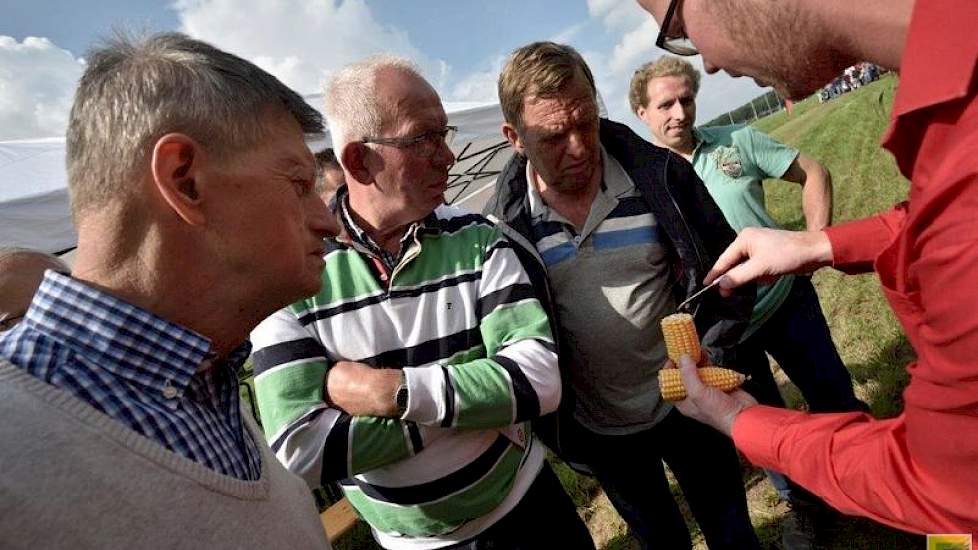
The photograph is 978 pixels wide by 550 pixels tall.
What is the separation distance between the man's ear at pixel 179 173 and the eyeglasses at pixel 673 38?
1.21 m

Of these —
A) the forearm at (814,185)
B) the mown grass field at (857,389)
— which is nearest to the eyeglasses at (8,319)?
the mown grass field at (857,389)

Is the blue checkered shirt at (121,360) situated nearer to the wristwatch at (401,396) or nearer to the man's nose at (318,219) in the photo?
the man's nose at (318,219)

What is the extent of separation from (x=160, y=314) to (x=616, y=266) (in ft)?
6.09

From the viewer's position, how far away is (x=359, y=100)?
79.8 inches

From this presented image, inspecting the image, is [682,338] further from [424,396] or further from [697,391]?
[424,396]

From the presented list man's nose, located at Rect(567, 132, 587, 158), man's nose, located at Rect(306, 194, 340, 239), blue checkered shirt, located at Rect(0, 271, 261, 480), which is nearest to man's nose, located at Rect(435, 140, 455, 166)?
man's nose, located at Rect(567, 132, 587, 158)

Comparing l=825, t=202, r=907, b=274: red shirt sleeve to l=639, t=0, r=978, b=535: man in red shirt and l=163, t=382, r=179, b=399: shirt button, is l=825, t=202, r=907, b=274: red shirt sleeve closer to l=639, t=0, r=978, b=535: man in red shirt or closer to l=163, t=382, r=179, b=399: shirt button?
l=639, t=0, r=978, b=535: man in red shirt

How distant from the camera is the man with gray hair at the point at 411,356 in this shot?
5.41ft

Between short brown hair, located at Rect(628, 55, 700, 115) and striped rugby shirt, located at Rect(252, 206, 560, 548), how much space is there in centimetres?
254

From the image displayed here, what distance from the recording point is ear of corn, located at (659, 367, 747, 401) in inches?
78.4

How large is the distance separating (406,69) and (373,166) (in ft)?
1.30

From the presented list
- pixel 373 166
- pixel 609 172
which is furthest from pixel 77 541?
pixel 609 172

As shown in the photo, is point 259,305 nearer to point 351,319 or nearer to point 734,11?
point 351,319

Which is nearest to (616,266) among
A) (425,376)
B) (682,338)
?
(682,338)
